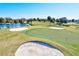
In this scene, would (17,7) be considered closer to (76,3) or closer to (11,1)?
(11,1)

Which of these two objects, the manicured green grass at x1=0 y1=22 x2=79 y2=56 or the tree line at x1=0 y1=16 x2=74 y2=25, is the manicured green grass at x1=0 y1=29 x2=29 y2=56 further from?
the tree line at x1=0 y1=16 x2=74 y2=25

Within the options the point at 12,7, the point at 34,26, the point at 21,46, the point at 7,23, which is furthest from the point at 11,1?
the point at 21,46

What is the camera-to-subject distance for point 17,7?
175cm

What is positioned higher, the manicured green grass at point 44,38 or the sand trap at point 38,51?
the manicured green grass at point 44,38

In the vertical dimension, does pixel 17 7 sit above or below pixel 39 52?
above

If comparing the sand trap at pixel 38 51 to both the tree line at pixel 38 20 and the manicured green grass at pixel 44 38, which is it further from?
the tree line at pixel 38 20

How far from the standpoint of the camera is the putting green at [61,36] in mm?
1747

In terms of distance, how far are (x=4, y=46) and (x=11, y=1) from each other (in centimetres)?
45

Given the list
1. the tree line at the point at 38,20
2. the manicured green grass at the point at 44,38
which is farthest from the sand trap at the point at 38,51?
the tree line at the point at 38,20

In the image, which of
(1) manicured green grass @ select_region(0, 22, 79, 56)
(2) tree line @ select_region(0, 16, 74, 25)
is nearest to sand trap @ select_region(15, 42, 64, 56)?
(1) manicured green grass @ select_region(0, 22, 79, 56)

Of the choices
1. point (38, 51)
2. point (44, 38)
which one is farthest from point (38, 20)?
point (38, 51)

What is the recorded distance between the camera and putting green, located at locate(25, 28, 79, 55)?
1747mm

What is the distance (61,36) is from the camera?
69.7 inches

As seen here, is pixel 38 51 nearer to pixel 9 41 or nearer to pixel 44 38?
pixel 44 38
